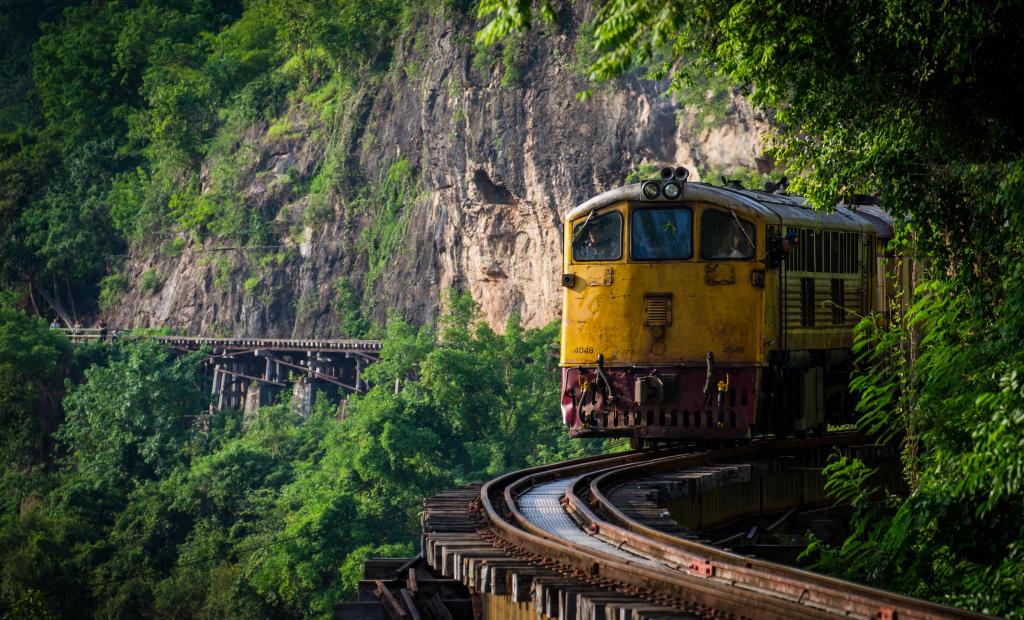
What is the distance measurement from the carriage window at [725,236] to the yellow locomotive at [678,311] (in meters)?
0.01

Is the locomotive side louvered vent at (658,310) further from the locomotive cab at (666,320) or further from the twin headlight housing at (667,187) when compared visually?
the twin headlight housing at (667,187)

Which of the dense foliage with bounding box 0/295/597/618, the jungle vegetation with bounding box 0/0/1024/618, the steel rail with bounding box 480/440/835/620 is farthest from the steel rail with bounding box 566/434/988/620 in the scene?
the dense foliage with bounding box 0/295/597/618

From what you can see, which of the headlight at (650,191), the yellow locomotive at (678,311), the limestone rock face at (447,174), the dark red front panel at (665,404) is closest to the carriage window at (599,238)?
the yellow locomotive at (678,311)

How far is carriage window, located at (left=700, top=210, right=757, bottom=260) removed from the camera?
49.1 ft

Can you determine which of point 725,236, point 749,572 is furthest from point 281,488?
point 749,572

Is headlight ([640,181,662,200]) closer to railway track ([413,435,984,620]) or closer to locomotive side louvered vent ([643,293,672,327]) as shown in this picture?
locomotive side louvered vent ([643,293,672,327])

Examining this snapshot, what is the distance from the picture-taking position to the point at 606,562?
27.6 feet

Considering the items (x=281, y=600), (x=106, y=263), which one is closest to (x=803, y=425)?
(x=281, y=600)

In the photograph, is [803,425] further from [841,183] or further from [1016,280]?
[1016,280]

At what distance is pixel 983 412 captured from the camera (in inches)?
375

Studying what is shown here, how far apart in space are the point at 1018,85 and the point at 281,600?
2726 cm

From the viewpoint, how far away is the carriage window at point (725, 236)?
15.0m

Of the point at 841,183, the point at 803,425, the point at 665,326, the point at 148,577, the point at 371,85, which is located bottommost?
the point at 148,577

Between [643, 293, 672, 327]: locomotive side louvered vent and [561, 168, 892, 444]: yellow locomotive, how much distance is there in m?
0.01
